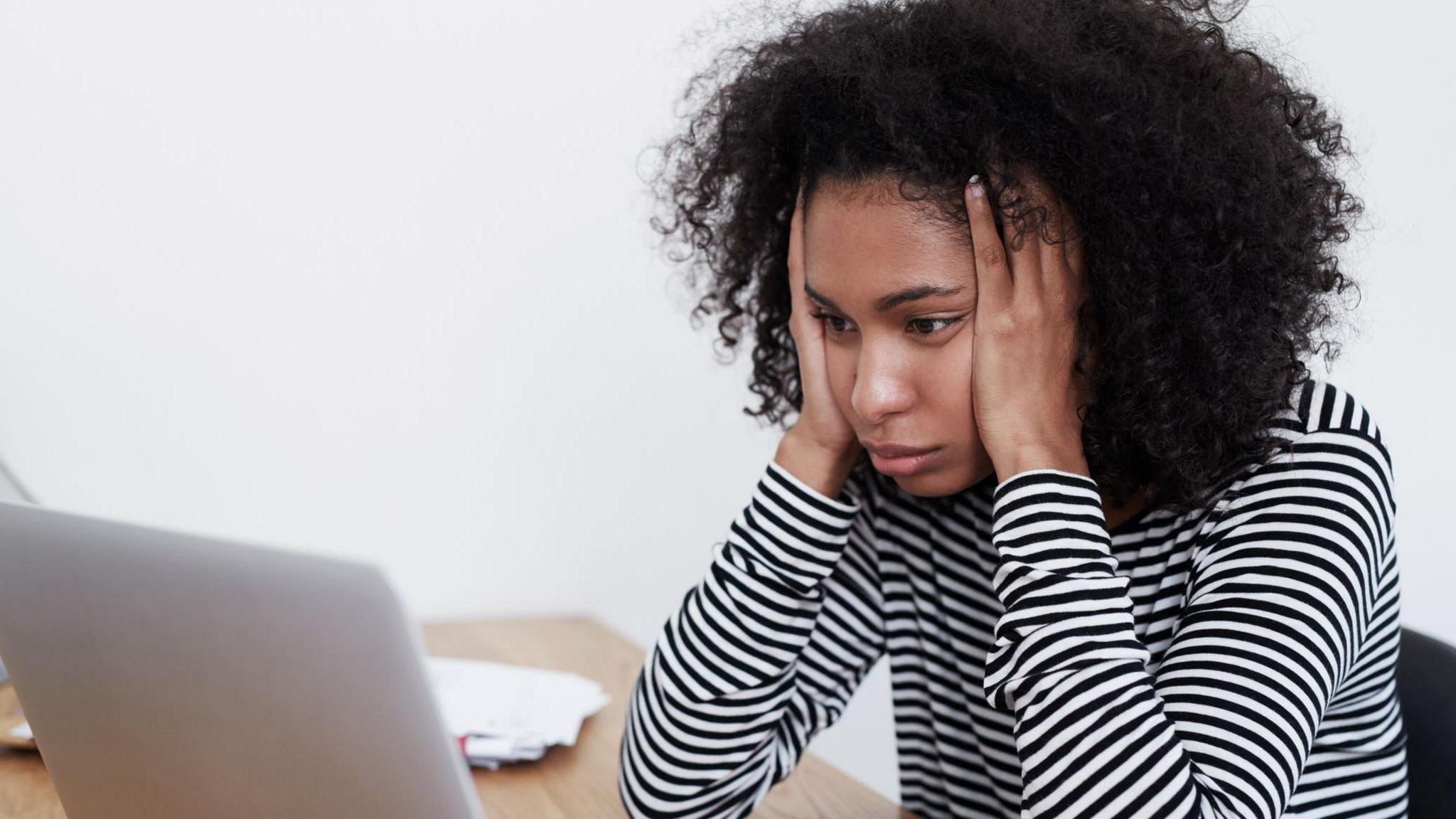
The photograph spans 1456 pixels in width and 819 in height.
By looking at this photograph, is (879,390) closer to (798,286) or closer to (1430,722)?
(798,286)

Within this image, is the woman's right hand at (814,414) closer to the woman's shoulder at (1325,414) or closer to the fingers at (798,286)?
the fingers at (798,286)

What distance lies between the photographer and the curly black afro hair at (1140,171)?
2.83 feet

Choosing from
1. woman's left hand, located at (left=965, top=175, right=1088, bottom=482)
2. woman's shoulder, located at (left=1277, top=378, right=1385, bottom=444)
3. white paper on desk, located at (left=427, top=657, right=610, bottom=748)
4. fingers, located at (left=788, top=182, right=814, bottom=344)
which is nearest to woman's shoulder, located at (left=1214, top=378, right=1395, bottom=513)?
woman's shoulder, located at (left=1277, top=378, right=1385, bottom=444)

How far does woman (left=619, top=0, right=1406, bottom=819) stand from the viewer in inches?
31.0

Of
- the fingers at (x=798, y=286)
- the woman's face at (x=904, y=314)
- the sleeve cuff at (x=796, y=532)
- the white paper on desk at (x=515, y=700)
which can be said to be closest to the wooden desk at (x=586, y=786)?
the white paper on desk at (x=515, y=700)

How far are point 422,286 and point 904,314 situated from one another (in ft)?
2.57

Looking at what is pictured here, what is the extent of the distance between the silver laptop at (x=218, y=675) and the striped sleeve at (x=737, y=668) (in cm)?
44

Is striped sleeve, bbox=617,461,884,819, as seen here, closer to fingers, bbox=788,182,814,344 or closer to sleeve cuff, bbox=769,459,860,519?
sleeve cuff, bbox=769,459,860,519

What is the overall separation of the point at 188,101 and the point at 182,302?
0.23m

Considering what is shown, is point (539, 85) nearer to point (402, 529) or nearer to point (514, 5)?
point (514, 5)

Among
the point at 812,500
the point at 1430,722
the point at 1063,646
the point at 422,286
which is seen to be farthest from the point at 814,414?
the point at 422,286

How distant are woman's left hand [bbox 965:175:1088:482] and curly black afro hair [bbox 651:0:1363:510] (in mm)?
15

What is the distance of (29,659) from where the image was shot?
2.14 feet

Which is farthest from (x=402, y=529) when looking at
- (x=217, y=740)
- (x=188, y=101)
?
(x=217, y=740)
